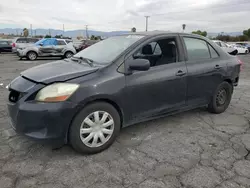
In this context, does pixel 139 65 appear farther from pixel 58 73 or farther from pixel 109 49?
pixel 58 73

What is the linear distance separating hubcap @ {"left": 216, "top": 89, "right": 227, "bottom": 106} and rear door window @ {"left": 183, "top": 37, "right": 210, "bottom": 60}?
775mm

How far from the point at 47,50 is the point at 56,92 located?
14.5 meters

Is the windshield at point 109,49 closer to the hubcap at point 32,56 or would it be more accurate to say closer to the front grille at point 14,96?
the front grille at point 14,96

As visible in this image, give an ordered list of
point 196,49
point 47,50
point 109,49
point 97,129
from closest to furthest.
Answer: point 97,129
point 109,49
point 196,49
point 47,50

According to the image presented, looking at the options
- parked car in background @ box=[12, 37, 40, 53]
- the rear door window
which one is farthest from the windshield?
parked car in background @ box=[12, 37, 40, 53]

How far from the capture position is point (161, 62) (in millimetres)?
3531

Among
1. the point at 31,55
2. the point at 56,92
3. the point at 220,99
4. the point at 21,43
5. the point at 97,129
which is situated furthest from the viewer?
the point at 21,43

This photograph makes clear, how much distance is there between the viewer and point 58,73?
2875mm

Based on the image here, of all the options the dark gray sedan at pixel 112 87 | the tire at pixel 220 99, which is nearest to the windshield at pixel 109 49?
the dark gray sedan at pixel 112 87

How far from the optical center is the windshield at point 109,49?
10.8ft

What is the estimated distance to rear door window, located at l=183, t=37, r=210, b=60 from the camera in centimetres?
384

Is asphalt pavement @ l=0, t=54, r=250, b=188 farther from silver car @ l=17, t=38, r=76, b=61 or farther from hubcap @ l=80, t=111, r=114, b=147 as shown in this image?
silver car @ l=17, t=38, r=76, b=61

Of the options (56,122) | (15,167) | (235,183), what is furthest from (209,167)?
(15,167)

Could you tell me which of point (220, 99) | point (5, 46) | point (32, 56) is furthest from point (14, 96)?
point (5, 46)
